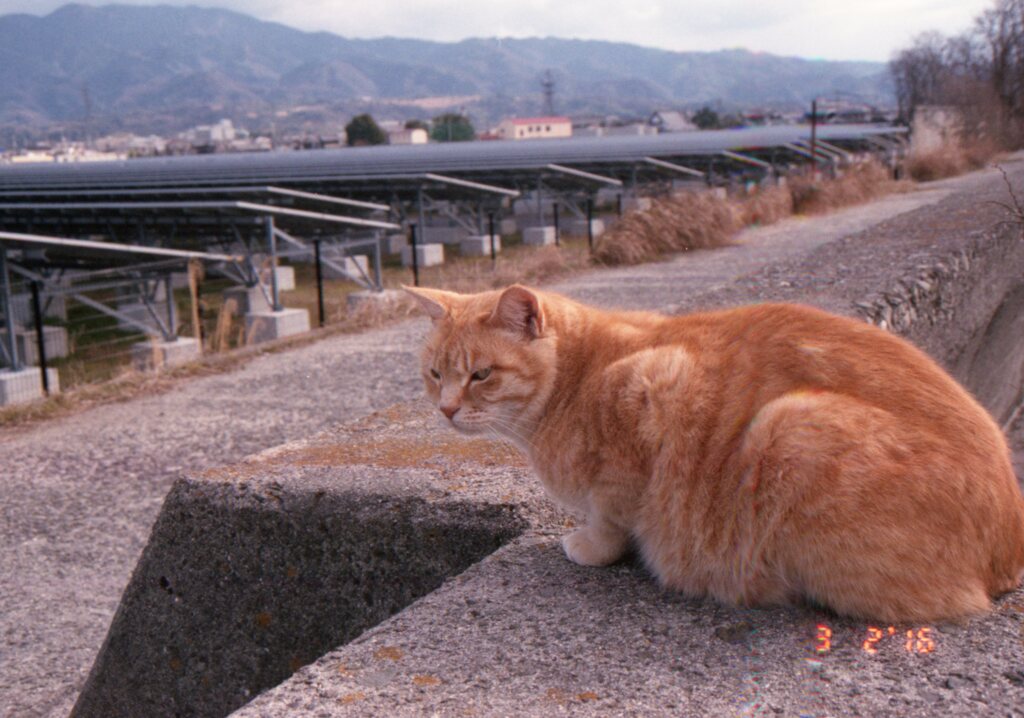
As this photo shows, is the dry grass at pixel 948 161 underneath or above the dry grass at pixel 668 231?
above

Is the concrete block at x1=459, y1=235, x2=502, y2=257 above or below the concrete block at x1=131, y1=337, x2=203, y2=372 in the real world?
above

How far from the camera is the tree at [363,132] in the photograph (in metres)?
114

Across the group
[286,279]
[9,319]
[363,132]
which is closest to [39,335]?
[9,319]

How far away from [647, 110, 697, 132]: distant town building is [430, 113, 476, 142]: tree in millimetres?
24515

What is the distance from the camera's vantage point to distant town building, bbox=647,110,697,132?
121 m

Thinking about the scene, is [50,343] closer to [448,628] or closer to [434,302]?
[434,302]

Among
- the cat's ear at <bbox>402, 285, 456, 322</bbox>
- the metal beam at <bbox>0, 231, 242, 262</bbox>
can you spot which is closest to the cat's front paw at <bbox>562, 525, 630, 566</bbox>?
the cat's ear at <bbox>402, 285, 456, 322</bbox>

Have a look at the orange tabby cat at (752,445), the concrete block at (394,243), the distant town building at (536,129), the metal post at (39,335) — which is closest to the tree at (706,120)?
the distant town building at (536,129)

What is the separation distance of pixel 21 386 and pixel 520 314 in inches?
453

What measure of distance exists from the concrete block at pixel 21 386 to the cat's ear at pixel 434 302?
10.4 metres

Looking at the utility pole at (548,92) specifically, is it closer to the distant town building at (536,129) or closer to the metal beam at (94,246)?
the distant town building at (536,129)

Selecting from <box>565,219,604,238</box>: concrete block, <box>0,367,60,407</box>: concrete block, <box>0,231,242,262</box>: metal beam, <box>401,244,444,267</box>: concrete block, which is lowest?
<box>0,367,60,407</box>: concrete block

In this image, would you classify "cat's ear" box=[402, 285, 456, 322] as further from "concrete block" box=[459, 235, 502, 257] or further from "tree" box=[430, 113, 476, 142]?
"tree" box=[430, 113, 476, 142]

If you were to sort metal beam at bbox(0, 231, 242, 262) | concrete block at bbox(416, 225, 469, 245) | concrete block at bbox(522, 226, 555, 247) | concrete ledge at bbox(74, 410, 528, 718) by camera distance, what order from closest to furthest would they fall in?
1. concrete ledge at bbox(74, 410, 528, 718)
2. metal beam at bbox(0, 231, 242, 262)
3. concrete block at bbox(522, 226, 555, 247)
4. concrete block at bbox(416, 225, 469, 245)
